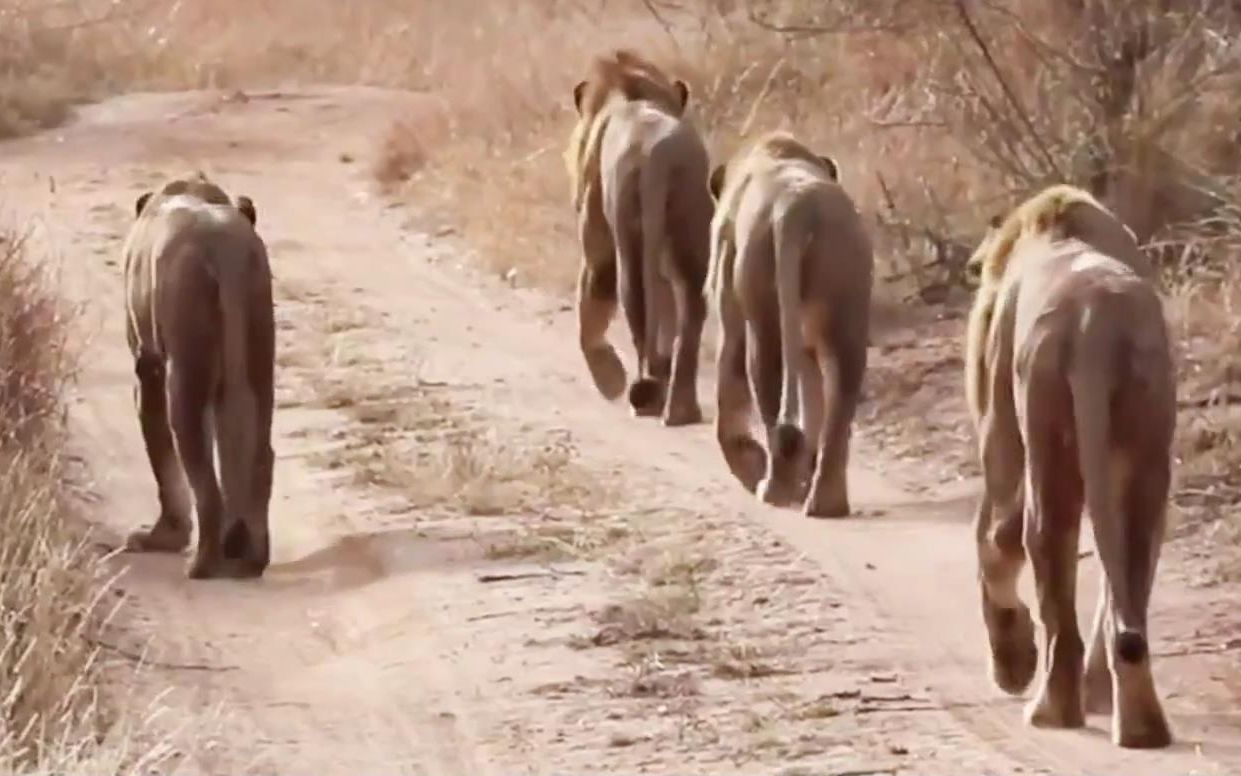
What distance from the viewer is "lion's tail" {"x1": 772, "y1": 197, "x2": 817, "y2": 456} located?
737cm

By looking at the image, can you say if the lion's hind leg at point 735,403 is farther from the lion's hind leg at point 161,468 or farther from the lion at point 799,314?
the lion's hind leg at point 161,468

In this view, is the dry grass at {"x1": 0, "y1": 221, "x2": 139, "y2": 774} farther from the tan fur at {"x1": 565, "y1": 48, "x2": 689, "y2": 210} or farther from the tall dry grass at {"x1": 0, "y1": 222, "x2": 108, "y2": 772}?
the tan fur at {"x1": 565, "y1": 48, "x2": 689, "y2": 210}

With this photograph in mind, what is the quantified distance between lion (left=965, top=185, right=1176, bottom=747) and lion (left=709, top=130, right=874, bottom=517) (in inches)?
67.7

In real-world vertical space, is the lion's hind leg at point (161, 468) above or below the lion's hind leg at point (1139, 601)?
below

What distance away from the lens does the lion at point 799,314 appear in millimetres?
7445

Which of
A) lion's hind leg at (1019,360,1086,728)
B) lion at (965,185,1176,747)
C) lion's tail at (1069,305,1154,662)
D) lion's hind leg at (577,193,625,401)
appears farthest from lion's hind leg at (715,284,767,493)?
lion's tail at (1069,305,1154,662)

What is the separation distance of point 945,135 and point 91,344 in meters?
4.29

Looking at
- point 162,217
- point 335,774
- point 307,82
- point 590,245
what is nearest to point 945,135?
point 590,245

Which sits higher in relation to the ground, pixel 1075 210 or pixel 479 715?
pixel 1075 210

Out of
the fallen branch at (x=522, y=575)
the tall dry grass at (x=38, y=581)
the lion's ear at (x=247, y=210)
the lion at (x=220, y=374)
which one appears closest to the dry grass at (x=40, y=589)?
the tall dry grass at (x=38, y=581)

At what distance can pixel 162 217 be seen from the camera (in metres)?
7.42

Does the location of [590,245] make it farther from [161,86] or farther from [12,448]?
[161,86]

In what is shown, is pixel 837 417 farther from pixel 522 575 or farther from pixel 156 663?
pixel 156 663

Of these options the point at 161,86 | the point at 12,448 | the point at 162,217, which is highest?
the point at 162,217
